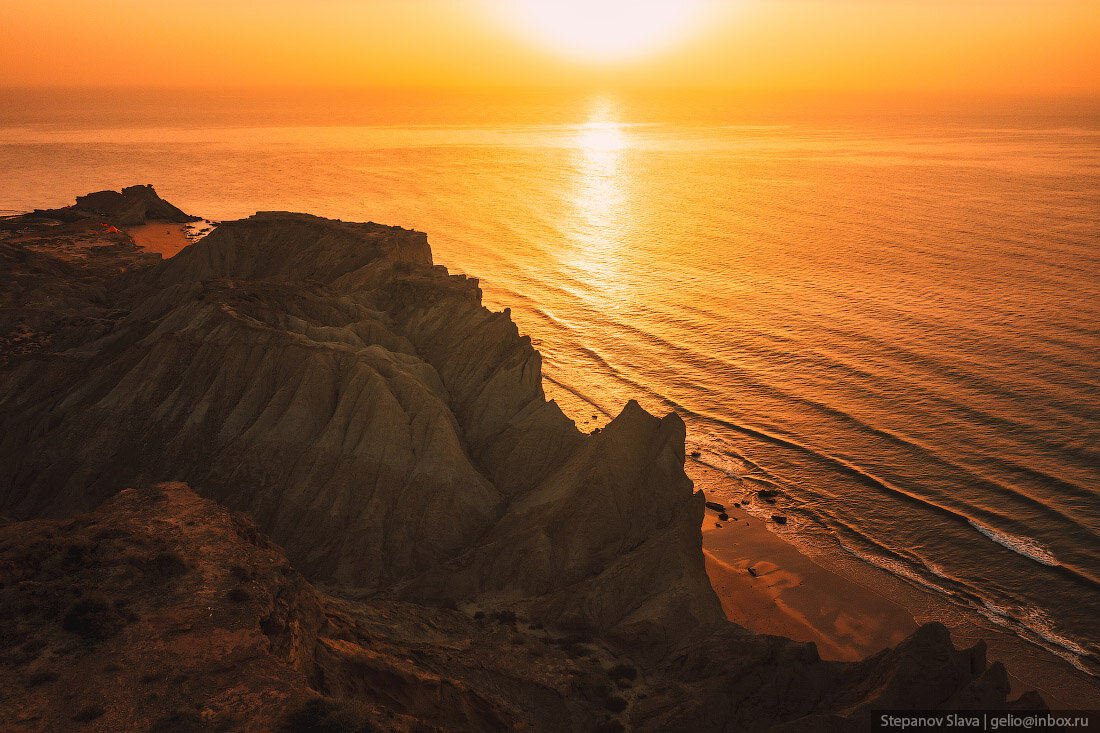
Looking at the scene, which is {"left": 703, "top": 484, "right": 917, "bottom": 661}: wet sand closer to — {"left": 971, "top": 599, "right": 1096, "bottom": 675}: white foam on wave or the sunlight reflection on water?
{"left": 971, "top": 599, "right": 1096, "bottom": 675}: white foam on wave

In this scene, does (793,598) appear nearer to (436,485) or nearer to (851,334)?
(436,485)

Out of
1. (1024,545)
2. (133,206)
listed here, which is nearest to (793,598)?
(1024,545)

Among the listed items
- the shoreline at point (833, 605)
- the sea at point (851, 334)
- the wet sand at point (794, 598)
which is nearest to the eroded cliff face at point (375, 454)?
the wet sand at point (794, 598)

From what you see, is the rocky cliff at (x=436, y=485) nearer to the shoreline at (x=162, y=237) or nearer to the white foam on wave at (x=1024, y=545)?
the white foam on wave at (x=1024, y=545)

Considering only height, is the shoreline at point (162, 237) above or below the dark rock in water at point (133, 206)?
below

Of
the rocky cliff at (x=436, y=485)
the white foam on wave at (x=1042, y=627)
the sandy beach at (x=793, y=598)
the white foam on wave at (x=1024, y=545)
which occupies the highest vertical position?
the rocky cliff at (x=436, y=485)

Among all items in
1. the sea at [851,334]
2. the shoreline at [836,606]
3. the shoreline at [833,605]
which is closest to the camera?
the shoreline at [836,606]
